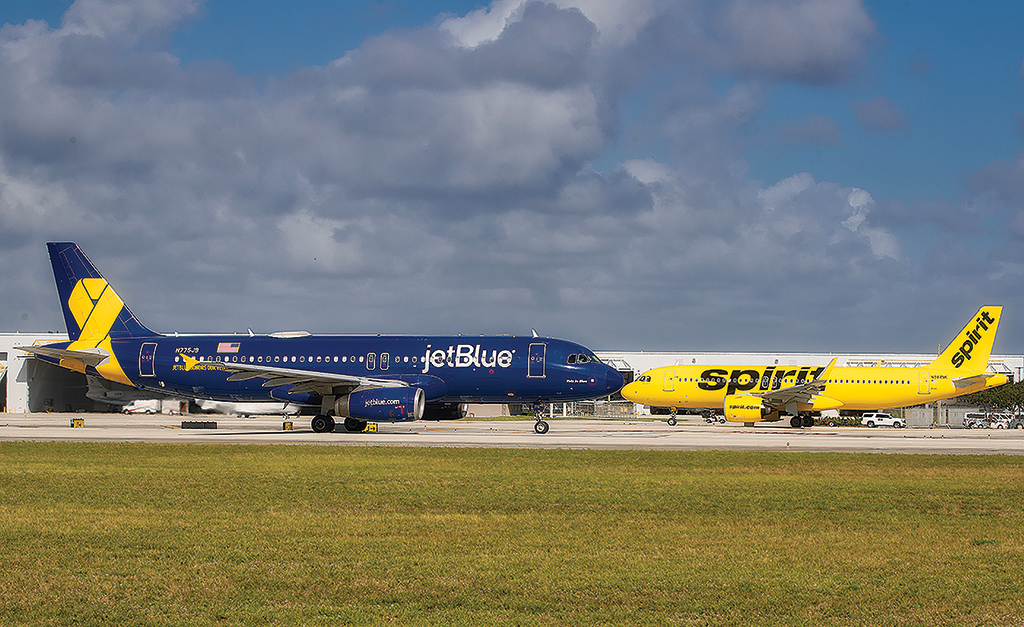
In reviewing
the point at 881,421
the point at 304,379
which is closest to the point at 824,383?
the point at 881,421

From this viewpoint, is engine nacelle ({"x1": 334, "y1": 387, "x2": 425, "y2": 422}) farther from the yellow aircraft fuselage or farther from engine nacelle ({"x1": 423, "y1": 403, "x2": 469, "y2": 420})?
the yellow aircraft fuselage

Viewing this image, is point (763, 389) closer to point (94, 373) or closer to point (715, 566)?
point (94, 373)

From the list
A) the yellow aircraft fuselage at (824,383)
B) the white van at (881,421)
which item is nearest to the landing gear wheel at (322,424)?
the yellow aircraft fuselage at (824,383)

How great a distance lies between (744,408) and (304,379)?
30.5 meters

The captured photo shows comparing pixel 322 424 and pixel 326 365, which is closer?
pixel 322 424

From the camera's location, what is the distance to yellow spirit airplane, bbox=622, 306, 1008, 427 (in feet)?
206

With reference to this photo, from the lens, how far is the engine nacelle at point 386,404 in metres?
42.9

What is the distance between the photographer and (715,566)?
498 inches

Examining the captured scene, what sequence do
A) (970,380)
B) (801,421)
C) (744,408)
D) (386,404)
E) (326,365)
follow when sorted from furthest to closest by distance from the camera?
(801,421) < (744,408) < (970,380) < (326,365) < (386,404)

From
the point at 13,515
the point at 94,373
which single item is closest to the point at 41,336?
the point at 94,373

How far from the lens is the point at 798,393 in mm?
63188

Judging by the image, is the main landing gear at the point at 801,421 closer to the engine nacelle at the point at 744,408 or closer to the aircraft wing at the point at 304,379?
the engine nacelle at the point at 744,408

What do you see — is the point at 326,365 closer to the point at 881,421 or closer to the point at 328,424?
the point at 328,424

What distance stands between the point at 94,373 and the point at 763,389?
4122cm
